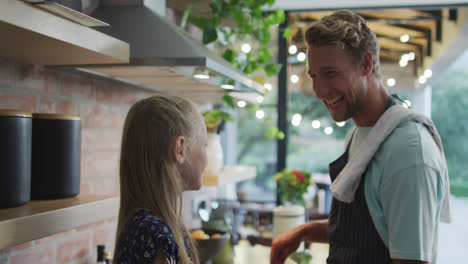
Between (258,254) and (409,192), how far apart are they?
1.54m

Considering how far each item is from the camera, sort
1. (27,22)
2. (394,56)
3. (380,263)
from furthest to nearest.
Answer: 1. (394,56)
2. (380,263)
3. (27,22)

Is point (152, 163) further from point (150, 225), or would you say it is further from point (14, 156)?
point (14, 156)

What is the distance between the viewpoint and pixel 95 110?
153 centimetres

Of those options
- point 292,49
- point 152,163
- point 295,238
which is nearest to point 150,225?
point 152,163

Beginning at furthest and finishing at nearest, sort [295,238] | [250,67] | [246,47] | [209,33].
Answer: [246,47], [250,67], [209,33], [295,238]

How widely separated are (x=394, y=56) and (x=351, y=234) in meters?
2.93

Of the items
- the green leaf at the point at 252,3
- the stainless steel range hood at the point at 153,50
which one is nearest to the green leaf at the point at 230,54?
the green leaf at the point at 252,3

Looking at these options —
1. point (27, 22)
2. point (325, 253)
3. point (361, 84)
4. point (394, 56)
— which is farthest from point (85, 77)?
point (394, 56)

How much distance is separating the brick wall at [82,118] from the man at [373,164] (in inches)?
29.6

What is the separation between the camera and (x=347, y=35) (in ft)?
3.90

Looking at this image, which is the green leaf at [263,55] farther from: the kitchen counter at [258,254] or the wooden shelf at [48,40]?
the wooden shelf at [48,40]

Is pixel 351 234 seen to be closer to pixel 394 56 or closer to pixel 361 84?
pixel 361 84

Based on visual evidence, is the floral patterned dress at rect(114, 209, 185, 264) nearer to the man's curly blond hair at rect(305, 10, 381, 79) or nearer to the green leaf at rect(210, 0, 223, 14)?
the man's curly blond hair at rect(305, 10, 381, 79)

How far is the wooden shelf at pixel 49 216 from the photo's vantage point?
0.70m
